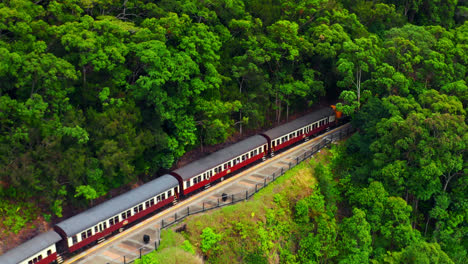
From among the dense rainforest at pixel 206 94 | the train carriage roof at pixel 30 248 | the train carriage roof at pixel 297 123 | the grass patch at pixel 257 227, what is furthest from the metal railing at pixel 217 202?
the train carriage roof at pixel 30 248

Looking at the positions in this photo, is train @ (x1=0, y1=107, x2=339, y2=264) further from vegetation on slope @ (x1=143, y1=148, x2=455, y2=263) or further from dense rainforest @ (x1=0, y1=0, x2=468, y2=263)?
vegetation on slope @ (x1=143, y1=148, x2=455, y2=263)

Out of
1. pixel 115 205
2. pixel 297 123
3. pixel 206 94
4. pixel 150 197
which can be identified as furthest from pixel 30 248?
pixel 297 123

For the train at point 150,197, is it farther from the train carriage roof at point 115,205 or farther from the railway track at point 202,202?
the railway track at point 202,202

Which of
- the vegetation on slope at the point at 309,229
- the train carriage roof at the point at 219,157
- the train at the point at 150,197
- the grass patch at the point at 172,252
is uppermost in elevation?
the train carriage roof at the point at 219,157

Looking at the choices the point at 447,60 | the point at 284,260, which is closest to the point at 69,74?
the point at 284,260

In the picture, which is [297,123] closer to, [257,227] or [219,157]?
[219,157]

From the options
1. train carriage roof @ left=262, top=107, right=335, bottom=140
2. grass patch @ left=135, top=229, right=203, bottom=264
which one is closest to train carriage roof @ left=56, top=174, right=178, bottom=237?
grass patch @ left=135, top=229, right=203, bottom=264
